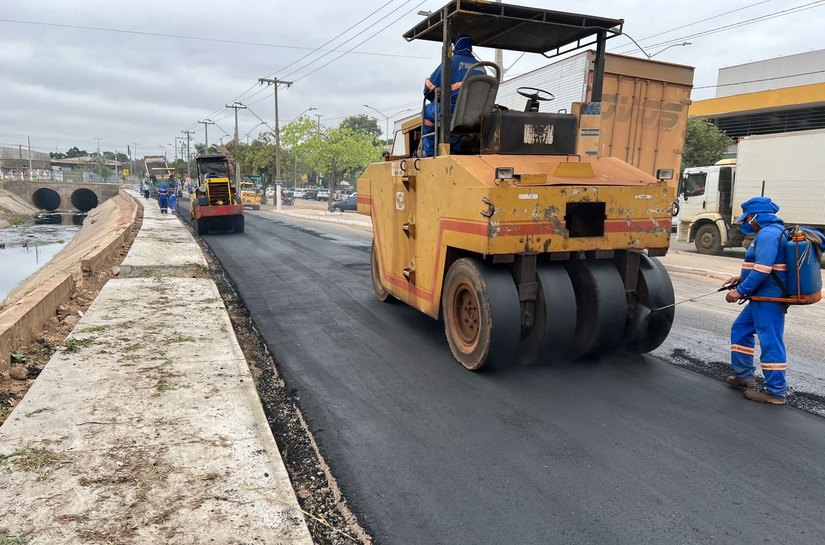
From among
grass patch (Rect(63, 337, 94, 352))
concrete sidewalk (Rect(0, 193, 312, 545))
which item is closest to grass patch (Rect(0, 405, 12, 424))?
concrete sidewalk (Rect(0, 193, 312, 545))

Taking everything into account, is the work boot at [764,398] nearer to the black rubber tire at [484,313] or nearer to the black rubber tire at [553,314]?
the black rubber tire at [553,314]

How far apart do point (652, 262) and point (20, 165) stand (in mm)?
93631

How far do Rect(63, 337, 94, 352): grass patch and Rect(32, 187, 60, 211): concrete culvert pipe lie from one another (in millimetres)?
66464

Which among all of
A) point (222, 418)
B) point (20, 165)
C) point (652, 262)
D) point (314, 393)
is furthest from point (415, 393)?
point (20, 165)

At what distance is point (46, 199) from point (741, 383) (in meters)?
72.3

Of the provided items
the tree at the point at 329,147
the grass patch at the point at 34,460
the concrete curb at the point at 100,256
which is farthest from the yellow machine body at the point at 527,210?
the tree at the point at 329,147

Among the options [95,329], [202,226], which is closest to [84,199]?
[202,226]

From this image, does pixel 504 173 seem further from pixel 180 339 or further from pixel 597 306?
pixel 180 339

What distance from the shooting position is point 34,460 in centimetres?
314

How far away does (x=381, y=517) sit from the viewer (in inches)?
113

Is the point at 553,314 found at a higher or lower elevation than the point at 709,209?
lower

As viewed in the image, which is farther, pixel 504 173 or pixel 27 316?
pixel 27 316

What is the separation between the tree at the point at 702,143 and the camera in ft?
82.1

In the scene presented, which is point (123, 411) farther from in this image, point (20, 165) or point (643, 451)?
point (20, 165)
